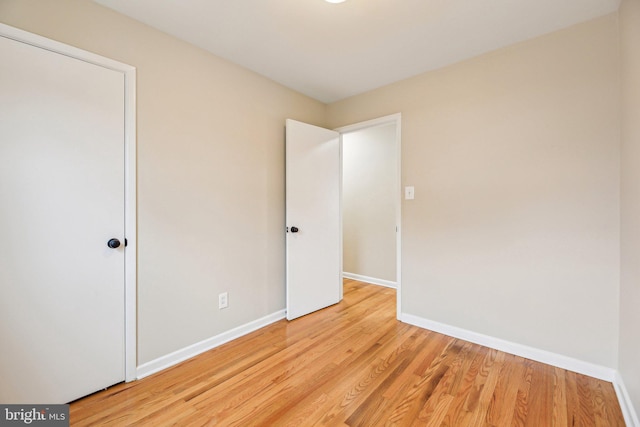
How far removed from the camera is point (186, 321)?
2.05m

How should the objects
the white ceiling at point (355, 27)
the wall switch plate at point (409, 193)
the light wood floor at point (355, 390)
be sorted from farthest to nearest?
the wall switch plate at point (409, 193)
the white ceiling at point (355, 27)
the light wood floor at point (355, 390)

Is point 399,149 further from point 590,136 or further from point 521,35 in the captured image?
point 590,136

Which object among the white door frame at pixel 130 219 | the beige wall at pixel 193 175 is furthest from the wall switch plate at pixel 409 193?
the white door frame at pixel 130 219

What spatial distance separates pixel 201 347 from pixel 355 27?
2719 mm

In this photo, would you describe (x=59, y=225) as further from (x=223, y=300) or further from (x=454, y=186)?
(x=454, y=186)

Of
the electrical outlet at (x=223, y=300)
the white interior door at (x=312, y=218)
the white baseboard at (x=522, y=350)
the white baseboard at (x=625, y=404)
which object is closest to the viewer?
the white baseboard at (x=625, y=404)

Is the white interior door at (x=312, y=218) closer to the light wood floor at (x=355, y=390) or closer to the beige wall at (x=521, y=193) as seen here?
the light wood floor at (x=355, y=390)

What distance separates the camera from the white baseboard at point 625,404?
134 cm

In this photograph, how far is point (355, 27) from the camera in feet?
6.22

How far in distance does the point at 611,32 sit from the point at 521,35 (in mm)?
495

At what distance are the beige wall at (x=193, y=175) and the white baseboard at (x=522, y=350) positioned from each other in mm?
1526

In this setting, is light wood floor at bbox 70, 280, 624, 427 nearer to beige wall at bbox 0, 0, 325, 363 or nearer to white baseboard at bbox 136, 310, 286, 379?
white baseboard at bbox 136, 310, 286, 379

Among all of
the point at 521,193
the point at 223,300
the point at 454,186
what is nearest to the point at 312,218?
the point at 223,300

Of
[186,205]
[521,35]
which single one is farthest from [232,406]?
[521,35]
